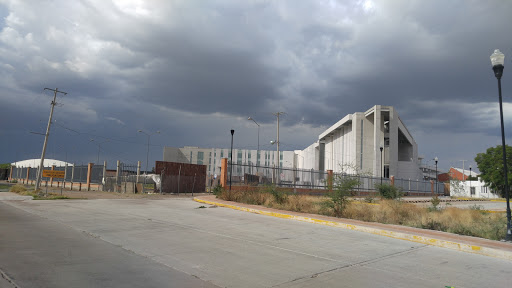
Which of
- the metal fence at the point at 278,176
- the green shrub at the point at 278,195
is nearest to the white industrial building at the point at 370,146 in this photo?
the metal fence at the point at 278,176

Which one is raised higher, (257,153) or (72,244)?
(257,153)

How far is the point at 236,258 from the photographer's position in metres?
7.47

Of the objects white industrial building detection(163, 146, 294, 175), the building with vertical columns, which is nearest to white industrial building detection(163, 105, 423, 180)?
the building with vertical columns

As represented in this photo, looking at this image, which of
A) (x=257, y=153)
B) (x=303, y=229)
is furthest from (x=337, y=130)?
(x=303, y=229)

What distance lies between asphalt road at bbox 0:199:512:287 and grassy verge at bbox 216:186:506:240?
347cm

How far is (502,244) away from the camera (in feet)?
33.9

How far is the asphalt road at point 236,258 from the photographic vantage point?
598cm

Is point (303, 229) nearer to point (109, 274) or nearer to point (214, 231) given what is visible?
point (214, 231)

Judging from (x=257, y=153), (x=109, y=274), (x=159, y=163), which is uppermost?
(x=257, y=153)

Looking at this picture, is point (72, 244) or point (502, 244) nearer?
point (72, 244)

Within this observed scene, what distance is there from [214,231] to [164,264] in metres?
4.45

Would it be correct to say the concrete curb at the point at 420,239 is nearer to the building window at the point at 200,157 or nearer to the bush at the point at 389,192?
the bush at the point at 389,192

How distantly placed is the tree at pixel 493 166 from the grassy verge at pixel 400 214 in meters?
53.7

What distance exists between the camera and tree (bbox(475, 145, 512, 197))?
6197 cm
